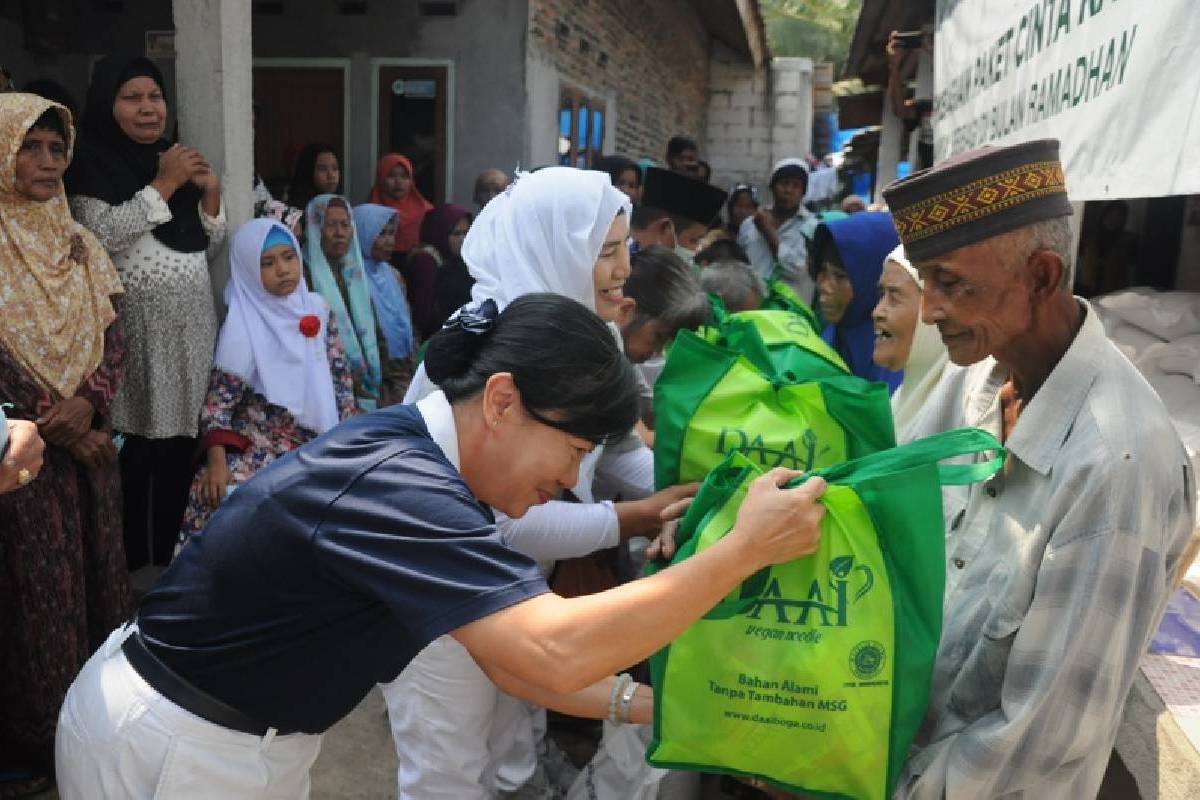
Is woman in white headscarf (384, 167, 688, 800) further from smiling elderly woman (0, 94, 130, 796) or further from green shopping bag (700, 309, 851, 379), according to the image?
smiling elderly woman (0, 94, 130, 796)

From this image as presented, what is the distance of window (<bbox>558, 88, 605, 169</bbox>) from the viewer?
8.59 meters

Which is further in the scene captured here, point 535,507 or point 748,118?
point 748,118

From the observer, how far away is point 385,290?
5.29 metres

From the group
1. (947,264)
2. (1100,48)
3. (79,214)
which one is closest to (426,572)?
(947,264)

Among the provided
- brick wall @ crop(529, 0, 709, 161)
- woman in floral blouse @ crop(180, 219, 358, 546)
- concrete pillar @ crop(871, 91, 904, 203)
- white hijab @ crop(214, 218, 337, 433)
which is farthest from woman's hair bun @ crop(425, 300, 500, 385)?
concrete pillar @ crop(871, 91, 904, 203)

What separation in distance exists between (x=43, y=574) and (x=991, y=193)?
2.83 meters

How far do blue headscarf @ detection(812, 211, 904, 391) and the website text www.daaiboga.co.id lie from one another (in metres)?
1.95

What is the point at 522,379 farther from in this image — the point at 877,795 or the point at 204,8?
the point at 204,8

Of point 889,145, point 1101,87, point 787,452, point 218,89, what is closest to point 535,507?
point 787,452

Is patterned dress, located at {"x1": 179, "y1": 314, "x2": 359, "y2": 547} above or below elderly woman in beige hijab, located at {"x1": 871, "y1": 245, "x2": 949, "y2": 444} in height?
below

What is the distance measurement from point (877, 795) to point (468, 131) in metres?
6.46

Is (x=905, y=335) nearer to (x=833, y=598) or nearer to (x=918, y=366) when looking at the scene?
(x=918, y=366)

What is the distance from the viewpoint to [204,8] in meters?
4.07

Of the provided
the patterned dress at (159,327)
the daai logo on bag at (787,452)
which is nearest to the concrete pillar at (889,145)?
the patterned dress at (159,327)
